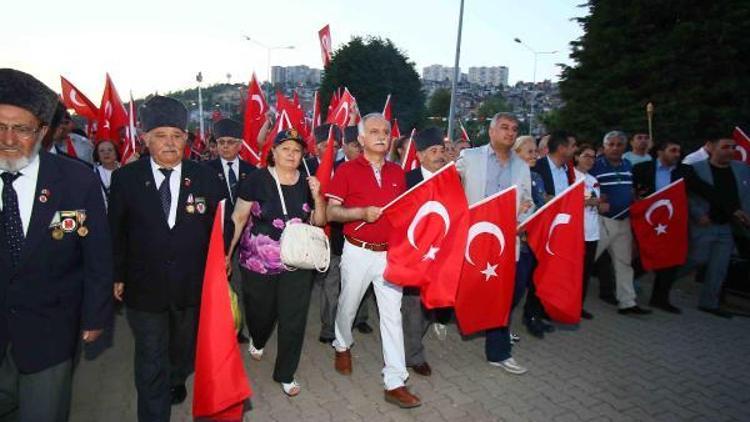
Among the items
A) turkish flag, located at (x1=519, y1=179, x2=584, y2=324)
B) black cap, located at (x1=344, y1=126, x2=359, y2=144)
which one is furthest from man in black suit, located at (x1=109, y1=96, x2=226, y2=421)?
black cap, located at (x1=344, y1=126, x2=359, y2=144)

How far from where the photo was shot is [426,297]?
4.22 metres

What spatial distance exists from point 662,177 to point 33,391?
7379 millimetres

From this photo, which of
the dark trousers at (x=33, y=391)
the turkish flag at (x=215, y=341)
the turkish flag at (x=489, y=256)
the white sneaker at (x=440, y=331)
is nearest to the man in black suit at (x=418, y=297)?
the turkish flag at (x=489, y=256)

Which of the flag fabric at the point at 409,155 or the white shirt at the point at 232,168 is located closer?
the white shirt at the point at 232,168

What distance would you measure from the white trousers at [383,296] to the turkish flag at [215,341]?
121 centimetres

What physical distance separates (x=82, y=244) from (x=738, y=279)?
26.7 ft

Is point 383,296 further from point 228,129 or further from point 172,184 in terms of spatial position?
point 228,129

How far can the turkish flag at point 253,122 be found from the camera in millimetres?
8102

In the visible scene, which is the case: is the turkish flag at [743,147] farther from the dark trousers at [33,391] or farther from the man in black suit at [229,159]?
the dark trousers at [33,391]

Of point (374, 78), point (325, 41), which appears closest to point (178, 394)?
point (325, 41)

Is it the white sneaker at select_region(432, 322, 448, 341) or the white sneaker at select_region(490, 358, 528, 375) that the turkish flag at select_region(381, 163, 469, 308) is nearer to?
the white sneaker at select_region(490, 358, 528, 375)

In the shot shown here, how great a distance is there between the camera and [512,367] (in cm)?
493

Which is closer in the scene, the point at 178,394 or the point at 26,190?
the point at 26,190

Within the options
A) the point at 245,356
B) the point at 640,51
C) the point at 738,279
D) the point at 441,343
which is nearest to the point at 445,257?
the point at 441,343
